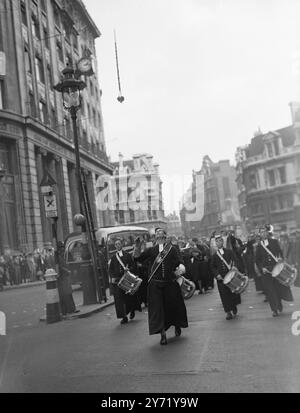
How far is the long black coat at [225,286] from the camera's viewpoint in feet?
30.6

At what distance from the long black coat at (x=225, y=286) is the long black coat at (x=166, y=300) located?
5.62 ft

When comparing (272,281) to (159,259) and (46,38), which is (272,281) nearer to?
(159,259)

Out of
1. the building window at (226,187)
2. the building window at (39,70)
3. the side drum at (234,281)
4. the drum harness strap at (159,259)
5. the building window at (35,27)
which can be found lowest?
the side drum at (234,281)

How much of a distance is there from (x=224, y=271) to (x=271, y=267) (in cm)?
92

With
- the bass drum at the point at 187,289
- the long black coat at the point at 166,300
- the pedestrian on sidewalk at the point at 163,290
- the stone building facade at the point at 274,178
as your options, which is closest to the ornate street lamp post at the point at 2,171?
the bass drum at the point at 187,289

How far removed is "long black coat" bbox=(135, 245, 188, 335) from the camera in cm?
757

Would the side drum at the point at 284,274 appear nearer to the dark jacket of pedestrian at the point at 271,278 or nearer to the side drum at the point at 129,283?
the dark jacket of pedestrian at the point at 271,278

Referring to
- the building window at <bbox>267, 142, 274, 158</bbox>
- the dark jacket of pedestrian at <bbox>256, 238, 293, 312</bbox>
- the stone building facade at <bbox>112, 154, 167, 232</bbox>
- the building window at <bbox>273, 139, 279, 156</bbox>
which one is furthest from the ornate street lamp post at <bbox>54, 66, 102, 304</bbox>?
the stone building facade at <bbox>112, 154, 167, 232</bbox>

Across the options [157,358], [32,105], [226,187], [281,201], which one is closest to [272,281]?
[157,358]

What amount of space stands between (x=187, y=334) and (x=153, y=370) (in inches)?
91.6

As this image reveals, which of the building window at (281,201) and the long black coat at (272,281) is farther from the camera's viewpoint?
the building window at (281,201)

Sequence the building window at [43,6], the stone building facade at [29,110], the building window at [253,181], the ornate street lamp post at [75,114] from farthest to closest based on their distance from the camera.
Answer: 1. the building window at [253,181]
2. the building window at [43,6]
3. the stone building facade at [29,110]
4. the ornate street lamp post at [75,114]
